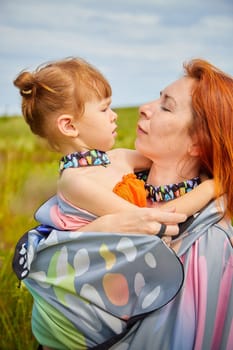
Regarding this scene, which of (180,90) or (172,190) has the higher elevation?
(180,90)

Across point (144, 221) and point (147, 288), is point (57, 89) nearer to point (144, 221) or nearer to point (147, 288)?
point (144, 221)

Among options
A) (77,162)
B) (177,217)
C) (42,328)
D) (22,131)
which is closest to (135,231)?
(177,217)

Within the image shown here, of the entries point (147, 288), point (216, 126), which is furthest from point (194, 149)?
point (147, 288)

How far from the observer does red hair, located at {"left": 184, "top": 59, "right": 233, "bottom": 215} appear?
232 cm

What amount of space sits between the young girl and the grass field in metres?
0.15

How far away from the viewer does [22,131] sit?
5.65 metres

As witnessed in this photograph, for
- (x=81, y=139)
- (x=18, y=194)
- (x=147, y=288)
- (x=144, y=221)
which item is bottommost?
(x=18, y=194)

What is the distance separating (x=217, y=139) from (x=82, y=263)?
1.86 ft

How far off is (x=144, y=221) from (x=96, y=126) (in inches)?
14.1

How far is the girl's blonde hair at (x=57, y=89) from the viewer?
93.3 inches

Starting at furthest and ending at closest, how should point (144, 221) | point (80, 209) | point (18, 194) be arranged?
point (18, 194), point (80, 209), point (144, 221)

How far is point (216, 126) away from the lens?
2.32 m

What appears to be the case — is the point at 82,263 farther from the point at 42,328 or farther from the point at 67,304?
the point at 42,328

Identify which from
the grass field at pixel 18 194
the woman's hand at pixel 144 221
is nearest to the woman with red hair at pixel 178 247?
the woman's hand at pixel 144 221
